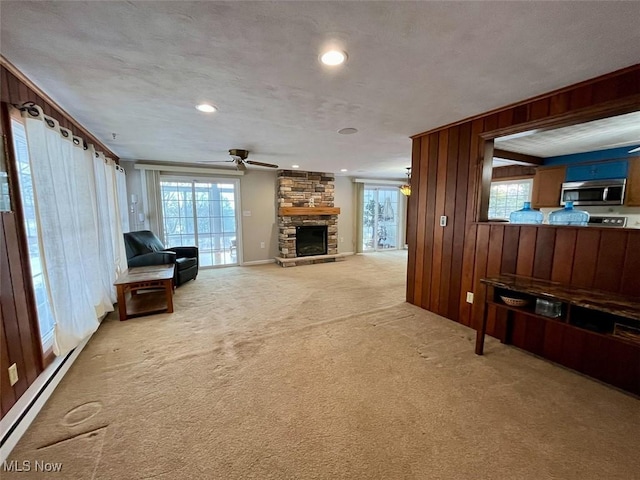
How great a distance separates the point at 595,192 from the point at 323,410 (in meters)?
5.44

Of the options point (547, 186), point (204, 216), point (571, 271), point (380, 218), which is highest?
point (547, 186)

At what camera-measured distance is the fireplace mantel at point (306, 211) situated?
20.0 feet

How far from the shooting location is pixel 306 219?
254 inches

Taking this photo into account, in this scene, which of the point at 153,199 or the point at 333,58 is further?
the point at 153,199

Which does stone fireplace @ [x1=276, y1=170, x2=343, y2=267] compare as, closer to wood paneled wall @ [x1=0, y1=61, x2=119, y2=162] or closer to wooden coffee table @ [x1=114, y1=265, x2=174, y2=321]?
wooden coffee table @ [x1=114, y1=265, x2=174, y2=321]

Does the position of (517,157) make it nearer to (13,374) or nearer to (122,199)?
(13,374)

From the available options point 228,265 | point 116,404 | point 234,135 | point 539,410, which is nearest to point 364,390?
point 539,410

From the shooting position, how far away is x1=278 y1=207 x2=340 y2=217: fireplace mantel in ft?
20.0

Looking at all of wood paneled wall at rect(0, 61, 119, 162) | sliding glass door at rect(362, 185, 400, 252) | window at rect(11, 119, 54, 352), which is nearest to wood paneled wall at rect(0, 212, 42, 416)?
window at rect(11, 119, 54, 352)

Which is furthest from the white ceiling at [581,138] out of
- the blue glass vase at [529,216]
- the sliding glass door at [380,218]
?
the sliding glass door at [380,218]

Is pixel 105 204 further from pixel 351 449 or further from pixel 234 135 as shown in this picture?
pixel 351 449

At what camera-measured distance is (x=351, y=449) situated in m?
1.43

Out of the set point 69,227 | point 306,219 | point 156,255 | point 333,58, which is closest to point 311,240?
point 306,219

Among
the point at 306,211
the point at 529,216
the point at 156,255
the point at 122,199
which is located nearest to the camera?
the point at 529,216
